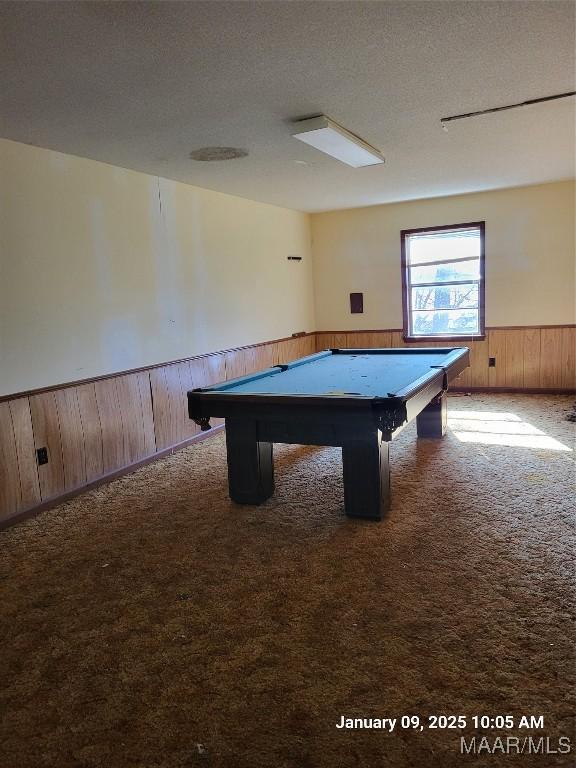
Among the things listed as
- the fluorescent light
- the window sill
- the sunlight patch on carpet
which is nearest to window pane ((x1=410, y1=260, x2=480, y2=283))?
the window sill

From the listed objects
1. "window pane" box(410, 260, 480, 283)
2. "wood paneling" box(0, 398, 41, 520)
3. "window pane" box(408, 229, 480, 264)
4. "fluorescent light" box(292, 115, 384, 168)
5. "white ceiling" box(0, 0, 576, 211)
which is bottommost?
"wood paneling" box(0, 398, 41, 520)

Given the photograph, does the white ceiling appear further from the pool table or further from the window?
the window

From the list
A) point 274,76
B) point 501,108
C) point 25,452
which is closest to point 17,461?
point 25,452

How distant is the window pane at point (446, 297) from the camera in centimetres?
662

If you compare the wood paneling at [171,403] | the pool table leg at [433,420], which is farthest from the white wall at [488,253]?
the wood paneling at [171,403]

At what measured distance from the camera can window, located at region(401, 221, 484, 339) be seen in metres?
6.55

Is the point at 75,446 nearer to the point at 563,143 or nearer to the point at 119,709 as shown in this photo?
the point at 119,709

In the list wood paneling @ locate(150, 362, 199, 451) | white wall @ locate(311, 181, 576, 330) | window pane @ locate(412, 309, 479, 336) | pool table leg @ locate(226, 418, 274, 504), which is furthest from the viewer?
window pane @ locate(412, 309, 479, 336)

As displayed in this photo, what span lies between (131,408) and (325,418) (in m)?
1.99

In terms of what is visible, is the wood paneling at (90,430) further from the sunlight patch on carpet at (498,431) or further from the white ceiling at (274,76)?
the sunlight patch on carpet at (498,431)

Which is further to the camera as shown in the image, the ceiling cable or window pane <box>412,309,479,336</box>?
window pane <box>412,309,479,336</box>

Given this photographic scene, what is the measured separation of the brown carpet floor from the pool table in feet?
0.68

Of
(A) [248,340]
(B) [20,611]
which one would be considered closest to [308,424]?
(B) [20,611]

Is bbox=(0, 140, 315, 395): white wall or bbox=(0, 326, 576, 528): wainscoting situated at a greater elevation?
bbox=(0, 140, 315, 395): white wall
